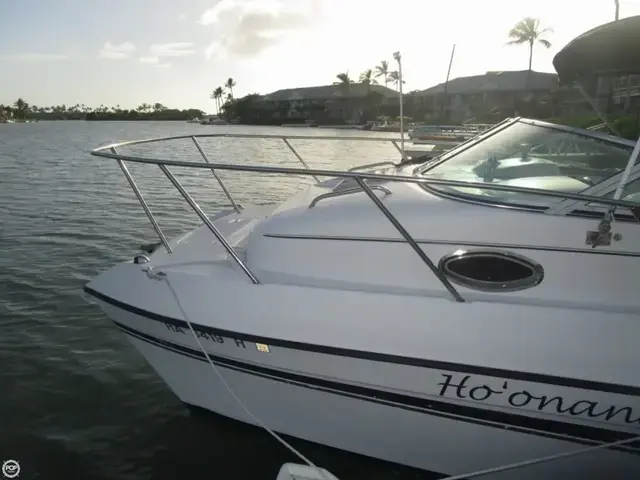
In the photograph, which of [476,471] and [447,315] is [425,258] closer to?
[447,315]

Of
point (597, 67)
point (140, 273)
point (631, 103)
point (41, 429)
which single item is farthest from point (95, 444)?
point (631, 103)

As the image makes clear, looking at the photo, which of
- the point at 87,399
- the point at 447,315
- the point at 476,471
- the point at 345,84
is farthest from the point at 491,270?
the point at 345,84

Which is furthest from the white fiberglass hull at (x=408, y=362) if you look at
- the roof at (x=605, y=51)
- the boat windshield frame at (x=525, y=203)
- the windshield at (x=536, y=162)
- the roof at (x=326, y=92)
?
the roof at (x=326, y=92)

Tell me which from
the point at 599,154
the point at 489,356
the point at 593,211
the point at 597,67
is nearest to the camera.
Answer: the point at 489,356

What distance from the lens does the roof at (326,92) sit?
76325 mm

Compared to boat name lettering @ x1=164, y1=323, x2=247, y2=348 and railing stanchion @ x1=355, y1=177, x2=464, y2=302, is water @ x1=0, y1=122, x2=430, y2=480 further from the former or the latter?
railing stanchion @ x1=355, y1=177, x2=464, y2=302

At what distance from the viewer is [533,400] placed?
7.73 feet

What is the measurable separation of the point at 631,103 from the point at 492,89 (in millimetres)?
51548

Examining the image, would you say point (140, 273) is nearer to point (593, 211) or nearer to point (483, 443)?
point (483, 443)

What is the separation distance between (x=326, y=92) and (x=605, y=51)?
81.3 m

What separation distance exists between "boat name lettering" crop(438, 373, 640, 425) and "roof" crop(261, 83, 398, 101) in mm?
75210

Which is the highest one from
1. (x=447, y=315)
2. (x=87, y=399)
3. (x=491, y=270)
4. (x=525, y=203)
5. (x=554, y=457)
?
(x=525, y=203)

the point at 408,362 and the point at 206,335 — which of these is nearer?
the point at 408,362

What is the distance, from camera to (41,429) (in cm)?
368
